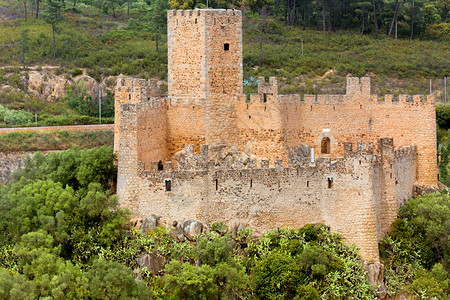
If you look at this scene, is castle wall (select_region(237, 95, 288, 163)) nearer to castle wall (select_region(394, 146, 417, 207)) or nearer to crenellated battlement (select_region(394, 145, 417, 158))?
crenellated battlement (select_region(394, 145, 417, 158))

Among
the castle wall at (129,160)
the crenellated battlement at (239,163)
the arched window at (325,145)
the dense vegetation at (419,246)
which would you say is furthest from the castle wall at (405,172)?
the castle wall at (129,160)

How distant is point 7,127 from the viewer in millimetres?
56562

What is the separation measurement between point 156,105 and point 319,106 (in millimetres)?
10715

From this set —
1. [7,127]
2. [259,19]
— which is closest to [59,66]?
[7,127]

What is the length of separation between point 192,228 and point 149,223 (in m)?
2.11

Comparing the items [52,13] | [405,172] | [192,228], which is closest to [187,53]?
[192,228]

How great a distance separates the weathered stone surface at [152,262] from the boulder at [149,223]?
4.54 ft

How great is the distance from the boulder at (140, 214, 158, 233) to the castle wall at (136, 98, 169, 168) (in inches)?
118

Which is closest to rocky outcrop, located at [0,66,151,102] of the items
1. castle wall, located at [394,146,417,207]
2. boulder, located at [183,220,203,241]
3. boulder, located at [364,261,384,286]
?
boulder, located at [183,220,203,241]

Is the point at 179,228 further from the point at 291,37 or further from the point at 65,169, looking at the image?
the point at 291,37

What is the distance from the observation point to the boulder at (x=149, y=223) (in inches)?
1398

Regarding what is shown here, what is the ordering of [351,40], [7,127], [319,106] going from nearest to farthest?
[319,106] < [7,127] < [351,40]

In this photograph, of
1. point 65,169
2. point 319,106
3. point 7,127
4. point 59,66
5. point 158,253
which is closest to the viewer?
point 158,253

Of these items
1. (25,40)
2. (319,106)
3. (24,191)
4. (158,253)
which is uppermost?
(25,40)
